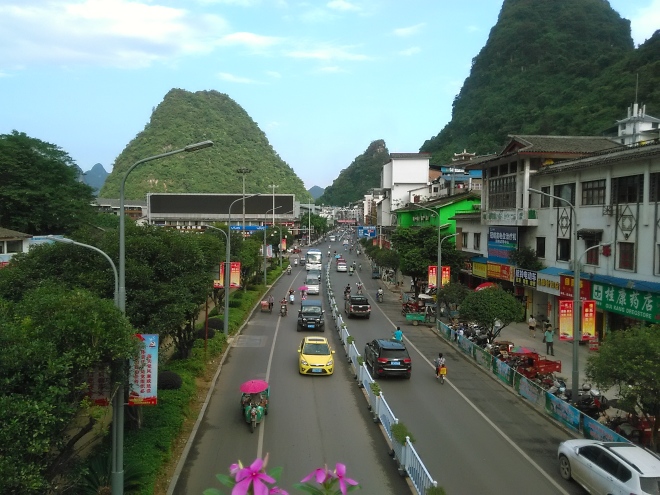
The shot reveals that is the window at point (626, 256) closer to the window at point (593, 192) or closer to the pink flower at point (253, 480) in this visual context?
the window at point (593, 192)

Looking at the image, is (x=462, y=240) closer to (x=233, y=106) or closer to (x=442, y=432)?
(x=442, y=432)

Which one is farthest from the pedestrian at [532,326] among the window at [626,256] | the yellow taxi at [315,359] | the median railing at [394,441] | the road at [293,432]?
the yellow taxi at [315,359]

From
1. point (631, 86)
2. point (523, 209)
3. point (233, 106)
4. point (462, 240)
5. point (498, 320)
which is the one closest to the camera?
point (498, 320)

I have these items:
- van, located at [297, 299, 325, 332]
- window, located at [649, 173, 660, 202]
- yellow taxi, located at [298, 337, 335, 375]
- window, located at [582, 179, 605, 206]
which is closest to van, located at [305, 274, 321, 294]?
van, located at [297, 299, 325, 332]

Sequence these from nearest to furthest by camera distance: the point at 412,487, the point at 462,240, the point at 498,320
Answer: the point at 412,487 → the point at 498,320 → the point at 462,240

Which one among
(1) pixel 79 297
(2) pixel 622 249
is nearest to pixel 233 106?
(2) pixel 622 249

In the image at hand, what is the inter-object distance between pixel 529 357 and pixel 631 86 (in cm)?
5462

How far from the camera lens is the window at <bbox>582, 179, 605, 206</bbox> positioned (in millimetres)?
26234

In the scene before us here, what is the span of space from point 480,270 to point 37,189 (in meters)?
37.1

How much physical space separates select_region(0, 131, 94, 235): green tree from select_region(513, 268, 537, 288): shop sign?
1470 inches

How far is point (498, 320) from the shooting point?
23.9 meters

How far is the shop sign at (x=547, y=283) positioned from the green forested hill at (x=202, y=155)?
99652mm

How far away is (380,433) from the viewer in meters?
15.1

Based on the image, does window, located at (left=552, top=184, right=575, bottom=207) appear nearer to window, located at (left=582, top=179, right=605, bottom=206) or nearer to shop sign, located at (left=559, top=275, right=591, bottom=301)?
window, located at (left=582, top=179, right=605, bottom=206)
